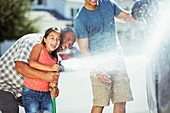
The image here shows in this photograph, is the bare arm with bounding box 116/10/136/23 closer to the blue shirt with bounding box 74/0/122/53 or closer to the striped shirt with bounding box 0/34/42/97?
the blue shirt with bounding box 74/0/122/53

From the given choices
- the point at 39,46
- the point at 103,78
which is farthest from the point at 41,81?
the point at 103,78

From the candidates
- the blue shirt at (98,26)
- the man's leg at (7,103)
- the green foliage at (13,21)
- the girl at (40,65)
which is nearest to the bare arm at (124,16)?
the blue shirt at (98,26)

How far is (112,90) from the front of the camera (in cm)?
219

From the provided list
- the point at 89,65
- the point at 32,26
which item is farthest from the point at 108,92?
the point at 32,26

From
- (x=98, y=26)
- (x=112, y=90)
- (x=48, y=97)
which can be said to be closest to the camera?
(x=48, y=97)

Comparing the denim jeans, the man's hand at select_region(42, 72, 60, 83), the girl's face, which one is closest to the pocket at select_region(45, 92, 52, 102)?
the denim jeans

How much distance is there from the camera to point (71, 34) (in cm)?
195

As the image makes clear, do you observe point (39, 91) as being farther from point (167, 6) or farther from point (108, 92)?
point (167, 6)

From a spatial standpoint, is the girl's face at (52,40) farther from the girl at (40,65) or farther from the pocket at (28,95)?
the pocket at (28,95)

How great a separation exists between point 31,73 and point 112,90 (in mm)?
682

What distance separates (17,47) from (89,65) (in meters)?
0.61

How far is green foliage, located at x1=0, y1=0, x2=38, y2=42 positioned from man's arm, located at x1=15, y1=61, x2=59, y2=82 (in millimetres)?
12876

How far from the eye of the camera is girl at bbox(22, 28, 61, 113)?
5.90 feet

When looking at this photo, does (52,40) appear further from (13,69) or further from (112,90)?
(112,90)
